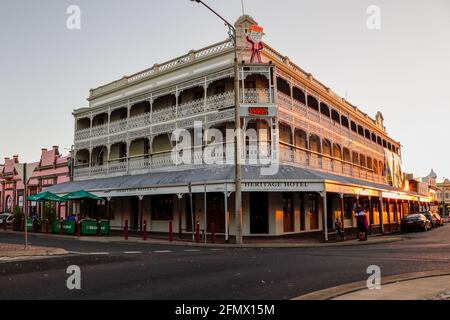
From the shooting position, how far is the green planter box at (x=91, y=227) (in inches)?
976

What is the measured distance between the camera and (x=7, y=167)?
48.6 meters

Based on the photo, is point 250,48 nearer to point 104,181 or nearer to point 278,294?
point 104,181

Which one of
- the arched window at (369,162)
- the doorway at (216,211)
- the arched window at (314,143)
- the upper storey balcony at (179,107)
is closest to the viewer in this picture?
the doorway at (216,211)

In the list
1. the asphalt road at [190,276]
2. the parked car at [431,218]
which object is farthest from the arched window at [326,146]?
the asphalt road at [190,276]

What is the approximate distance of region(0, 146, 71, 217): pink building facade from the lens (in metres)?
38.3

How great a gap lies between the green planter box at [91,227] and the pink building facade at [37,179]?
11.0 meters

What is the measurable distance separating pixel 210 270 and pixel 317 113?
20.3 meters

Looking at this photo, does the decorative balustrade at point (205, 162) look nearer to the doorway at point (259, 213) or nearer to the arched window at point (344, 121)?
the doorway at point (259, 213)

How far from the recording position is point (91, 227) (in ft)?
82.2

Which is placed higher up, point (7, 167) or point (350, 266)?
point (7, 167)

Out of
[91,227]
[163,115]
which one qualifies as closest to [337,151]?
[163,115]

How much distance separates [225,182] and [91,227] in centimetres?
998

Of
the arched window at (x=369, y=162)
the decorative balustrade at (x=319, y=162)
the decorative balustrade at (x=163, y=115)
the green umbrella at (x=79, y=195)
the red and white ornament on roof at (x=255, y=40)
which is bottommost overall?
the green umbrella at (x=79, y=195)
